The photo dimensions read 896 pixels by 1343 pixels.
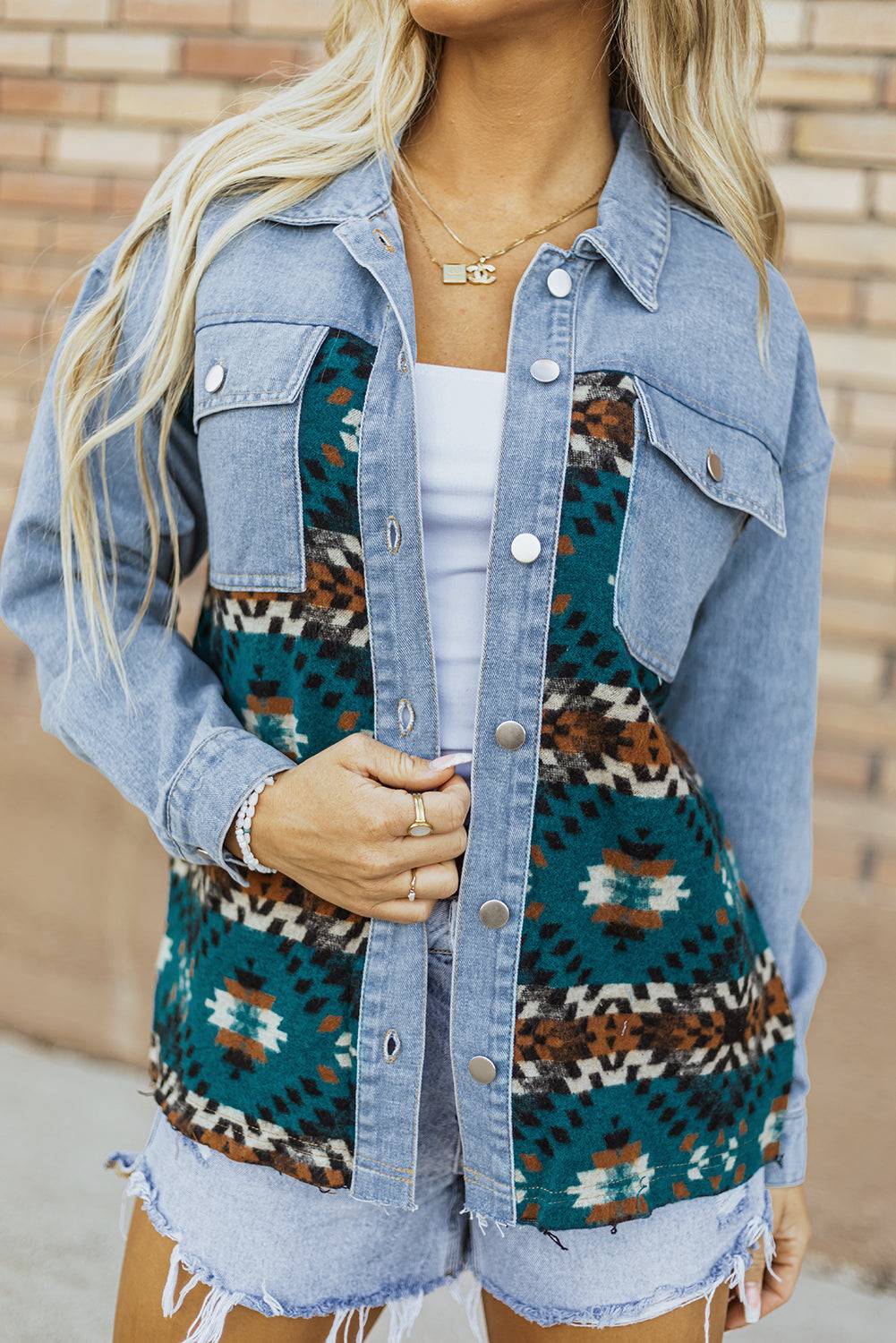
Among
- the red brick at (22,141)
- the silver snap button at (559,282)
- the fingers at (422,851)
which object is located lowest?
the fingers at (422,851)

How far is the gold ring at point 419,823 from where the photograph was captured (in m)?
→ 1.22

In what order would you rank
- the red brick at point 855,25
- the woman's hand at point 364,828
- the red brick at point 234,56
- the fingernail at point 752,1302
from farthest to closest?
the red brick at point 234,56 < the red brick at point 855,25 < the fingernail at point 752,1302 < the woman's hand at point 364,828

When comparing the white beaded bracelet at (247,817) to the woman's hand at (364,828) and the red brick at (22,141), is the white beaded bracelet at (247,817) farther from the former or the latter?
the red brick at (22,141)

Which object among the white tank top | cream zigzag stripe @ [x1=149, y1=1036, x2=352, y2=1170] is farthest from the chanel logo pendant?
→ cream zigzag stripe @ [x1=149, y1=1036, x2=352, y2=1170]

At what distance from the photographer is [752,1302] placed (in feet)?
4.90

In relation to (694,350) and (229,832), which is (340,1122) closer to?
(229,832)

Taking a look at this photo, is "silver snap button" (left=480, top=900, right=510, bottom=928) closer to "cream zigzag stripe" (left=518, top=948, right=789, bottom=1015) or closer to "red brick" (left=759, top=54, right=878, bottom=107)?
"cream zigzag stripe" (left=518, top=948, right=789, bottom=1015)

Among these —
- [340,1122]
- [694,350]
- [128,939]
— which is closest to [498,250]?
[694,350]

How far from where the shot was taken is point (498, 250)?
1.42 meters

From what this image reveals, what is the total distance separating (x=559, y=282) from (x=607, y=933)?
69 centimetres

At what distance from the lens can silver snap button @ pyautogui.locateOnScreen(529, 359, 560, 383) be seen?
129 cm

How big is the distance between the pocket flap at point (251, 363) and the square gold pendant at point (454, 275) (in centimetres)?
17

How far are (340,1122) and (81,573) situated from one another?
0.64m

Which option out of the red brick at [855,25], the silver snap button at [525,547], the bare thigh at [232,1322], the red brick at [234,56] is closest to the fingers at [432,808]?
the silver snap button at [525,547]
